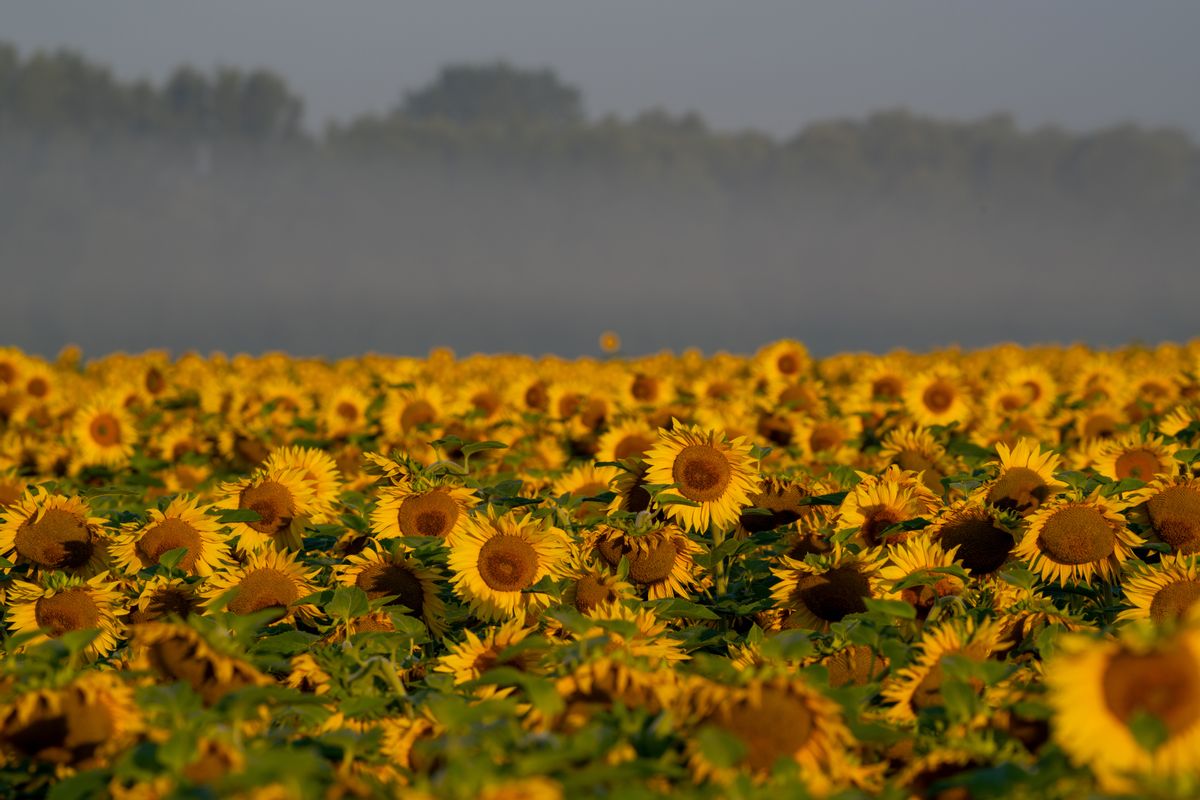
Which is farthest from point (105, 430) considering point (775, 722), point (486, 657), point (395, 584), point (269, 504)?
point (775, 722)

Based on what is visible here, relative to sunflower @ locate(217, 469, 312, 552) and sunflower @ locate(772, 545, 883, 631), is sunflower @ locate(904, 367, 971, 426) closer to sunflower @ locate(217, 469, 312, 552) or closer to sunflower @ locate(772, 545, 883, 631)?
sunflower @ locate(772, 545, 883, 631)

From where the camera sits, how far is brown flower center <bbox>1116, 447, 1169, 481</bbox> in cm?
613

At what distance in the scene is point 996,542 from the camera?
5.29m

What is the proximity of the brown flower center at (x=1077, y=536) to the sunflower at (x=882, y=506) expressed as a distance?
0.58 m

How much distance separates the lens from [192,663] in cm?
362

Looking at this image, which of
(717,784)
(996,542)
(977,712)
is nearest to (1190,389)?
(996,542)

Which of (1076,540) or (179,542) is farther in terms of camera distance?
(179,542)

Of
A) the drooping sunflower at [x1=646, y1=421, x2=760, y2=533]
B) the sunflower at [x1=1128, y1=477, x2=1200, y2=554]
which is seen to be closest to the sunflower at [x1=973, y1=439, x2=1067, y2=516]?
the sunflower at [x1=1128, y1=477, x2=1200, y2=554]

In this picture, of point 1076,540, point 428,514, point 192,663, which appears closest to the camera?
point 192,663

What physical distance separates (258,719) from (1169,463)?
450cm

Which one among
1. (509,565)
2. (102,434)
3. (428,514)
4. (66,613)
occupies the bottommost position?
(102,434)

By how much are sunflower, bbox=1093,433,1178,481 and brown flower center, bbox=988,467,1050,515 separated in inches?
34.0

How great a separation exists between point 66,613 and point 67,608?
0.02 metres

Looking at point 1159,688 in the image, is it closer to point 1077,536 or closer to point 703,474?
point 1077,536
